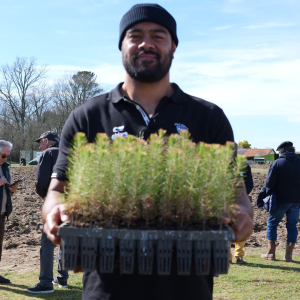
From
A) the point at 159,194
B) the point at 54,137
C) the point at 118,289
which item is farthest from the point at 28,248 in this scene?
the point at 159,194

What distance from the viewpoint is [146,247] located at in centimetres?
146

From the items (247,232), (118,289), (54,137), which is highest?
(54,137)

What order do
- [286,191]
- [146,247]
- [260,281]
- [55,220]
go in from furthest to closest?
1. [286,191]
2. [260,281]
3. [55,220]
4. [146,247]

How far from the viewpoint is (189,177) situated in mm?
1494

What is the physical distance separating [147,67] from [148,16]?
293mm

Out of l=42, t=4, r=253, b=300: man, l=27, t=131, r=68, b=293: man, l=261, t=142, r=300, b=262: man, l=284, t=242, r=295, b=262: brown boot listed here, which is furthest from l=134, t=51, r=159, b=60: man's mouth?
l=284, t=242, r=295, b=262: brown boot

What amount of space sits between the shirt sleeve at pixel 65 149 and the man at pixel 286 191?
5.94m

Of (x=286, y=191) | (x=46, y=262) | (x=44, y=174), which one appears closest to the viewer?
(x=44, y=174)

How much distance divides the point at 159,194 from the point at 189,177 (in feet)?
0.48

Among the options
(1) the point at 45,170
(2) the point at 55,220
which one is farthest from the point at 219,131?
(1) the point at 45,170

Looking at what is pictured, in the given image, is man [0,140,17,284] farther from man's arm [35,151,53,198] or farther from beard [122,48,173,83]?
beard [122,48,173,83]

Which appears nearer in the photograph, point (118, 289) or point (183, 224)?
point (183, 224)

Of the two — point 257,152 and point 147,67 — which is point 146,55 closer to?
point 147,67

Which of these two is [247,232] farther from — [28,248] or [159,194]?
[28,248]
